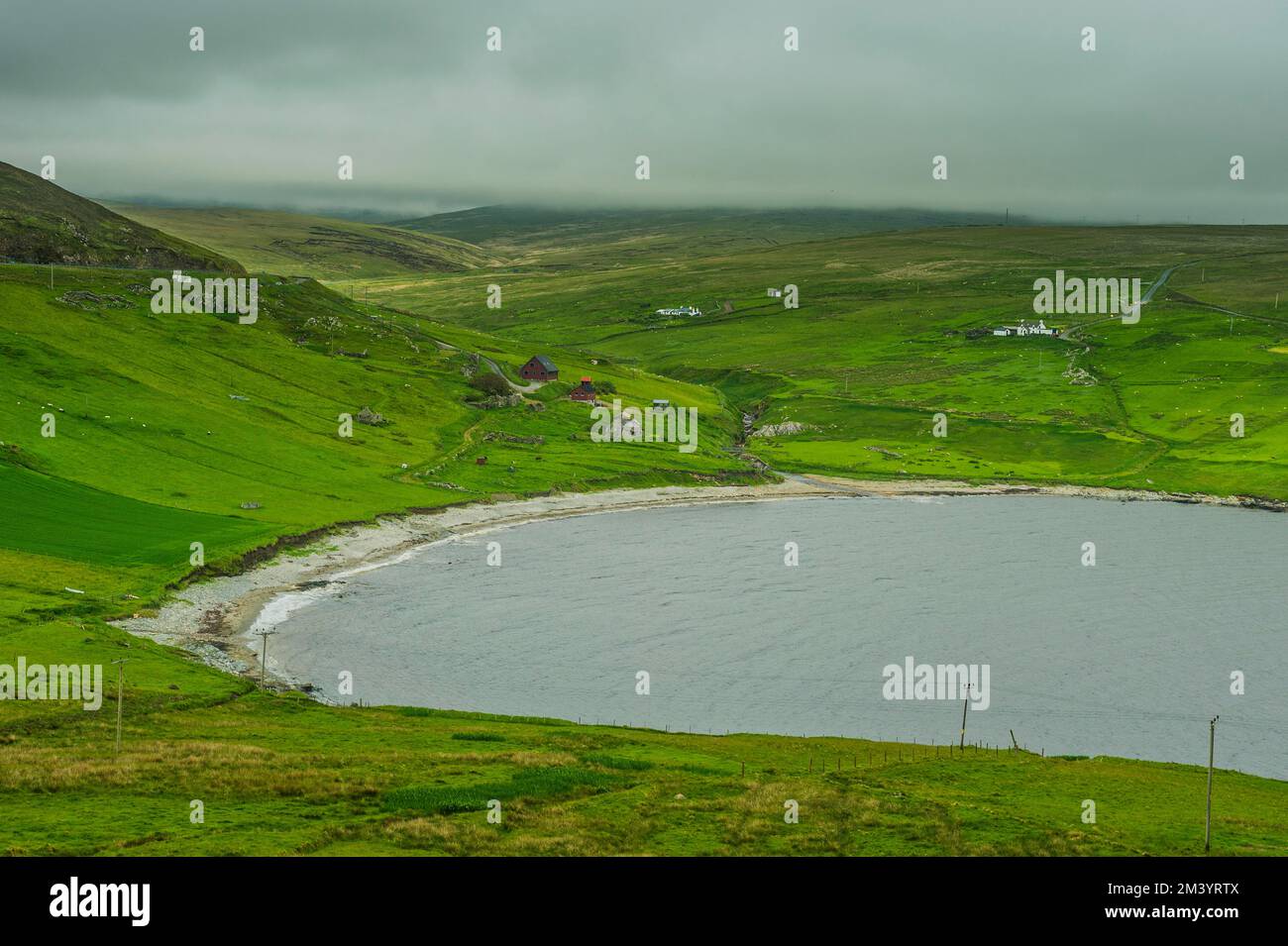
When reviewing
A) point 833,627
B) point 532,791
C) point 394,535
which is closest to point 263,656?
point 532,791

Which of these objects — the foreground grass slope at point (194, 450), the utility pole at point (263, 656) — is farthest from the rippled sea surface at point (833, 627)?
the foreground grass slope at point (194, 450)

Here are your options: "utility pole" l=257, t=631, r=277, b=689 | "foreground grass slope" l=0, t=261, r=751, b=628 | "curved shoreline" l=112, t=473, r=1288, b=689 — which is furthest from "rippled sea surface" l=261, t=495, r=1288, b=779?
"foreground grass slope" l=0, t=261, r=751, b=628

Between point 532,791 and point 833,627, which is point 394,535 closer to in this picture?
point 833,627

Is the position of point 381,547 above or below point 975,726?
above

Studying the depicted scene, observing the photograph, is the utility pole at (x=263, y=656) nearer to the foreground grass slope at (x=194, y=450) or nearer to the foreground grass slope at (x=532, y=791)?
the foreground grass slope at (x=532, y=791)
